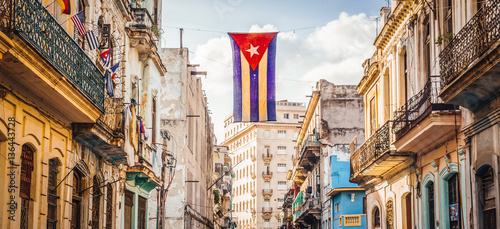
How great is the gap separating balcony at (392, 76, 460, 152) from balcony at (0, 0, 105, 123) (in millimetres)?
6467

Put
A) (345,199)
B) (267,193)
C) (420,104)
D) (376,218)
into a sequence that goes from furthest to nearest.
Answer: (267,193)
(345,199)
(376,218)
(420,104)

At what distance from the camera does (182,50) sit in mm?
33688

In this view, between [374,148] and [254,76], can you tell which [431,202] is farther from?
[254,76]

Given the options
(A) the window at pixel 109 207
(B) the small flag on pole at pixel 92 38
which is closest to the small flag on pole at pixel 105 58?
(B) the small flag on pole at pixel 92 38

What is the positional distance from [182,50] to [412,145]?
18.7 metres

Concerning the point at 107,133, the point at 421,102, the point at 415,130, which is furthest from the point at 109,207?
the point at 421,102

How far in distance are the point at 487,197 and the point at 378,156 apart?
7048mm

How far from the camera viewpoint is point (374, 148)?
2048 cm

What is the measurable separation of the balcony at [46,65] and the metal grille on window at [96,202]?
9.26 ft

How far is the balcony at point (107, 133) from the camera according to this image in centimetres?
1464

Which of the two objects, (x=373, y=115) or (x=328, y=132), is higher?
(x=328, y=132)

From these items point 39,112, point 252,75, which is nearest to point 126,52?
point 252,75

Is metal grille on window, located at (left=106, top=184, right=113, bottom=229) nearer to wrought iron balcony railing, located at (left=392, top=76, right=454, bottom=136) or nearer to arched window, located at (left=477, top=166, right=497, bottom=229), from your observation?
wrought iron balcony railing, located at (left=392, top=76, right=454, bottom=136)

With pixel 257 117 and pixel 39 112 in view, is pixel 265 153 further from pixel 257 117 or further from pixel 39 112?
pixel 39 112
